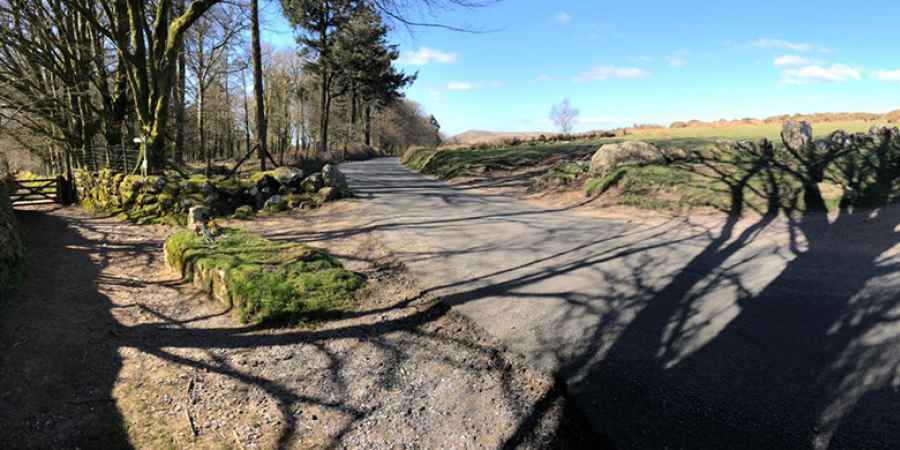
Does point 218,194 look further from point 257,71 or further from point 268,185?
point 257,71

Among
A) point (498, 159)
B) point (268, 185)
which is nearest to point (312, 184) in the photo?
point (268, 185)

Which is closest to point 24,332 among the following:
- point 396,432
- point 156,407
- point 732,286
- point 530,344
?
point 156,407

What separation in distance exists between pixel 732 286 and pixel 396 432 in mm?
3965

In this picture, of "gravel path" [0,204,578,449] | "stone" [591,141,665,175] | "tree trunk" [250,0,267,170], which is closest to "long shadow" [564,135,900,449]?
"gravel path" [0,204,578,449]

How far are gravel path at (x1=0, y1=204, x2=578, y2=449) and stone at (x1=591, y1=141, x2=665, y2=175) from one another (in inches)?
334

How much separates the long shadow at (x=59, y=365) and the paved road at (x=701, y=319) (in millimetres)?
3034

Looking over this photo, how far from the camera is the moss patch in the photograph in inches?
183

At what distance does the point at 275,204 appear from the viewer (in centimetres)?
1096

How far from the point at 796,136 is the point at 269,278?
540 inches

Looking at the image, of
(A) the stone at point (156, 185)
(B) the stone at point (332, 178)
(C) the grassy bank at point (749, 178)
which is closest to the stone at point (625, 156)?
(C) the grassy bank at point (749, 178)

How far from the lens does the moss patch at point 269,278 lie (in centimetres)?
465

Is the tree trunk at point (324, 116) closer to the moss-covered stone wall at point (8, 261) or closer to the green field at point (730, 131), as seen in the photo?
the green field at point (730, 131)

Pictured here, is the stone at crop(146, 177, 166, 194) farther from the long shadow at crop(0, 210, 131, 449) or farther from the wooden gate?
the wooden gate

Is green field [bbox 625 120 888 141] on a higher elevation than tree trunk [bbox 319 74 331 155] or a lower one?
lower
